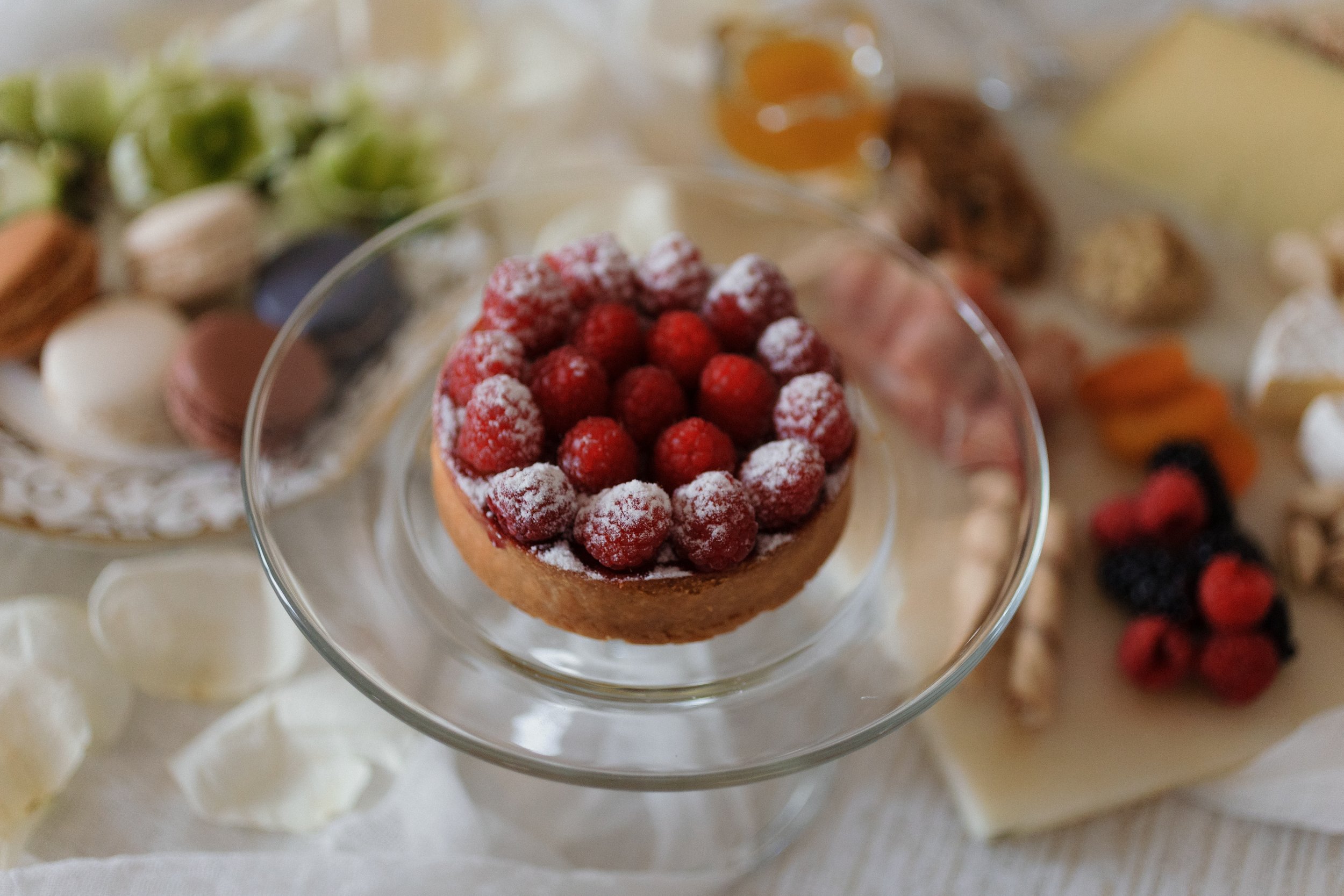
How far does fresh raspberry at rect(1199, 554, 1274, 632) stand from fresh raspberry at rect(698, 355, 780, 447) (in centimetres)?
54

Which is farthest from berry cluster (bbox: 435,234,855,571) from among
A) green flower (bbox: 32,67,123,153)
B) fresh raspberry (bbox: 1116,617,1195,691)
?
green flower (bbox: 32,67,123,153)

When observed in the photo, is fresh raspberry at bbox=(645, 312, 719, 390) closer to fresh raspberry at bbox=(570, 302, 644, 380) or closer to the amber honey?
fresh raspberry at bbox=(570, 302, 644, 380)

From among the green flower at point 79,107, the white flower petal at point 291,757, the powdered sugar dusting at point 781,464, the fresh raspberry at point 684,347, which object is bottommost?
the white flower petal at point 291,757

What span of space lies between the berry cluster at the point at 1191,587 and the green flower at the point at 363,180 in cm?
97

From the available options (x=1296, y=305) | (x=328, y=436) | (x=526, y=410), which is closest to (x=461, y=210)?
(x=328, y=436)

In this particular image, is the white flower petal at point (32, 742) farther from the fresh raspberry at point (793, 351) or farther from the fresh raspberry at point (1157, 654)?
the fresh raspberry at point (1157, 654)

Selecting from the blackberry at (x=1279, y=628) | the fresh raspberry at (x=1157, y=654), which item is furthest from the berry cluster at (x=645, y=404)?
the blackberry at (x=1279, y=628)

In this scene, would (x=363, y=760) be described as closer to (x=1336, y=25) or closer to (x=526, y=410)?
(x=526, y=410)

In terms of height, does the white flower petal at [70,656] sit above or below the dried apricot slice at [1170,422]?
above

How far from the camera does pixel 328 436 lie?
3.90 feet

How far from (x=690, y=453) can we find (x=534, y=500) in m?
0.14

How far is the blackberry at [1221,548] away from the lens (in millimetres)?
1171

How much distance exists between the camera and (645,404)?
3.02 feet

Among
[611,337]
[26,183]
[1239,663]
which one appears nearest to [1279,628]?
[1239,663]
